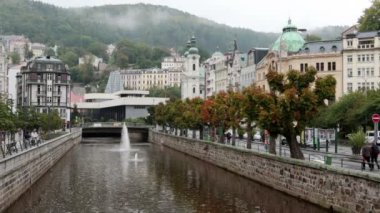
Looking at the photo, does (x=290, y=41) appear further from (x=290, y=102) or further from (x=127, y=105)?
(x=127, y=105)

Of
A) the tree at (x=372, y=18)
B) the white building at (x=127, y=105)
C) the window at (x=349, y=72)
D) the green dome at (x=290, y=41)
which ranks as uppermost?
the tree at (x=372, y=18)

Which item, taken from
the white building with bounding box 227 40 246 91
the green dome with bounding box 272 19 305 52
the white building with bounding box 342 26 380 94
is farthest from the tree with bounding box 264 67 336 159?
the white building with bounding box 227 40 246 91

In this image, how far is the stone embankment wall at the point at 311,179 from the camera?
25797 mm

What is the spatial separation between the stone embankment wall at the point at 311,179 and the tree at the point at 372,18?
56575mm

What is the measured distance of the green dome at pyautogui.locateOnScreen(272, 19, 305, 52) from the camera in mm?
102125

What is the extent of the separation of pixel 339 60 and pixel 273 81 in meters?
60.7

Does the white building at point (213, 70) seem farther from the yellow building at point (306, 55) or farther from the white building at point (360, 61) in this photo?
the white building at point (360, 61)

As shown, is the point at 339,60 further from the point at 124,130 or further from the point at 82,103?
the point at 82,103

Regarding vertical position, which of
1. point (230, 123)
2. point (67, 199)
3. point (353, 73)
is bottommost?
point (67, 199)

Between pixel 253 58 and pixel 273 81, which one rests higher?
pixel 253 58

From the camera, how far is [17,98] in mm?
162500

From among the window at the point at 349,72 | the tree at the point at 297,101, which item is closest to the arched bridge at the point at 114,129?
the window at the point at 349,72

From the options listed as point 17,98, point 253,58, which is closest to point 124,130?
point 253,58

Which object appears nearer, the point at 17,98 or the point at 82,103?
the point at 17,98
